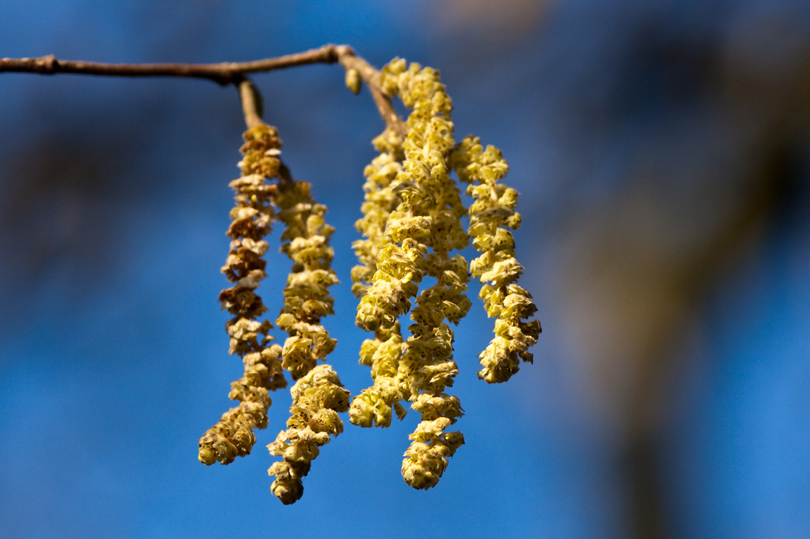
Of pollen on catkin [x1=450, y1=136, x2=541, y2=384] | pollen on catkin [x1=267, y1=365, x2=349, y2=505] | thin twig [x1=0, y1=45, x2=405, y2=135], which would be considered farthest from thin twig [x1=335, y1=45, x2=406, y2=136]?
pollen on catkin [x1=267, y1=365, x2=349, y2=505]

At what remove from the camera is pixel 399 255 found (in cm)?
67

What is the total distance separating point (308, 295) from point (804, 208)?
10.7 feet

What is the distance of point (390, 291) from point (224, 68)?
24.8 inches

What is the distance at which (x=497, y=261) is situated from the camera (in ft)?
2.40

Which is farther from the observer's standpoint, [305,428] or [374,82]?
[374,82]

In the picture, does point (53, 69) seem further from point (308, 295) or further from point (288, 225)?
point (308, 295)

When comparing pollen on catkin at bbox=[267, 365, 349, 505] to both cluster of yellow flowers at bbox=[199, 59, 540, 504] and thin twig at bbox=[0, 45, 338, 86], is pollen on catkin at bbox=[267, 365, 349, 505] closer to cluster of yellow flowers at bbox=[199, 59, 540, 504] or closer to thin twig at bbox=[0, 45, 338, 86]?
cluster of yellow flowers at bbox=[199, 59, 540, 504]

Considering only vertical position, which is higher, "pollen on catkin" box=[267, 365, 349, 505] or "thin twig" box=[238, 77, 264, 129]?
"thin twig" box=[238, 77, 264, 129]

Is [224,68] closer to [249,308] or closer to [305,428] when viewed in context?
[249,308]

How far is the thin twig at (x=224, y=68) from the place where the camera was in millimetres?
958

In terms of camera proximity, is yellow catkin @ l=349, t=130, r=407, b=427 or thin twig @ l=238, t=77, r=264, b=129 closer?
yellow catkin @ l=349, t=130, r=407, b=427

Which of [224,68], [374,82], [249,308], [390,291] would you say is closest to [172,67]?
[224,68]

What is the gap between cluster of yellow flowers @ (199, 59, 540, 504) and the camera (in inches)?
25.6

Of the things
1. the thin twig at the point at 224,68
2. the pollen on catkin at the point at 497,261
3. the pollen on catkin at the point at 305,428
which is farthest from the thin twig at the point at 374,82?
the pollen on catkin at the point at 305,428
